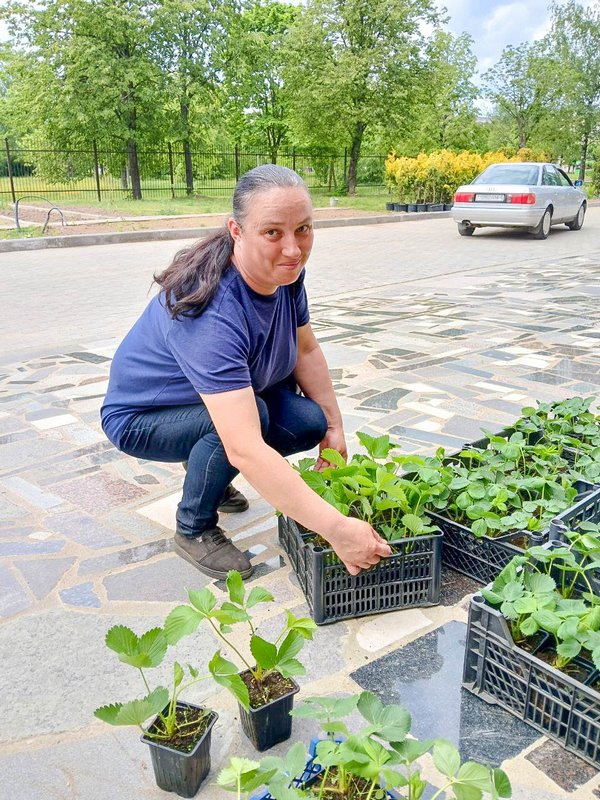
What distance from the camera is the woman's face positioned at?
85.7 inches

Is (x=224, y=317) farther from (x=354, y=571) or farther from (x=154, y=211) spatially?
(x=154, y=211)

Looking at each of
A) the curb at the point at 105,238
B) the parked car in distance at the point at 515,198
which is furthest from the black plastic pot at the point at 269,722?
the parked car in distance at the point at 515,198

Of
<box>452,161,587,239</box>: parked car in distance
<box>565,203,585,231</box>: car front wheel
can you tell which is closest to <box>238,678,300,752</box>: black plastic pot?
<box>452,161,587,239</box>: parked car in distance

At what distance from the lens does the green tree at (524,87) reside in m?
35.9

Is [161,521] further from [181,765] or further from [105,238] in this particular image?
[105,238]

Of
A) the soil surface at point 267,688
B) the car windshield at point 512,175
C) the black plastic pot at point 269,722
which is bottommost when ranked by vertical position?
the black plastic pot at point 269,722

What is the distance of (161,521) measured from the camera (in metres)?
3.18

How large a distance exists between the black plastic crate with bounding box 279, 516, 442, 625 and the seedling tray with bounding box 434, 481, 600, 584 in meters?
0.19

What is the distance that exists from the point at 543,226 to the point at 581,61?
3189cm

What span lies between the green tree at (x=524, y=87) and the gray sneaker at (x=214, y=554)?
127 feet

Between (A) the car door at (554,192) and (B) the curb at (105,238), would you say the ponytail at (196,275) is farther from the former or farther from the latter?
→ (A) the car door at (554,192)

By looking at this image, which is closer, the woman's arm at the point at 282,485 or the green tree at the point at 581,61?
the woman's arm at the point at 282,485

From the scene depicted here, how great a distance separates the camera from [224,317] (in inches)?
90.1

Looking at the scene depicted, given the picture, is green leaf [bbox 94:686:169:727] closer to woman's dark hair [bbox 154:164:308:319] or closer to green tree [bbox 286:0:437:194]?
woman's dark hair [bbox 154:164:308:319]
